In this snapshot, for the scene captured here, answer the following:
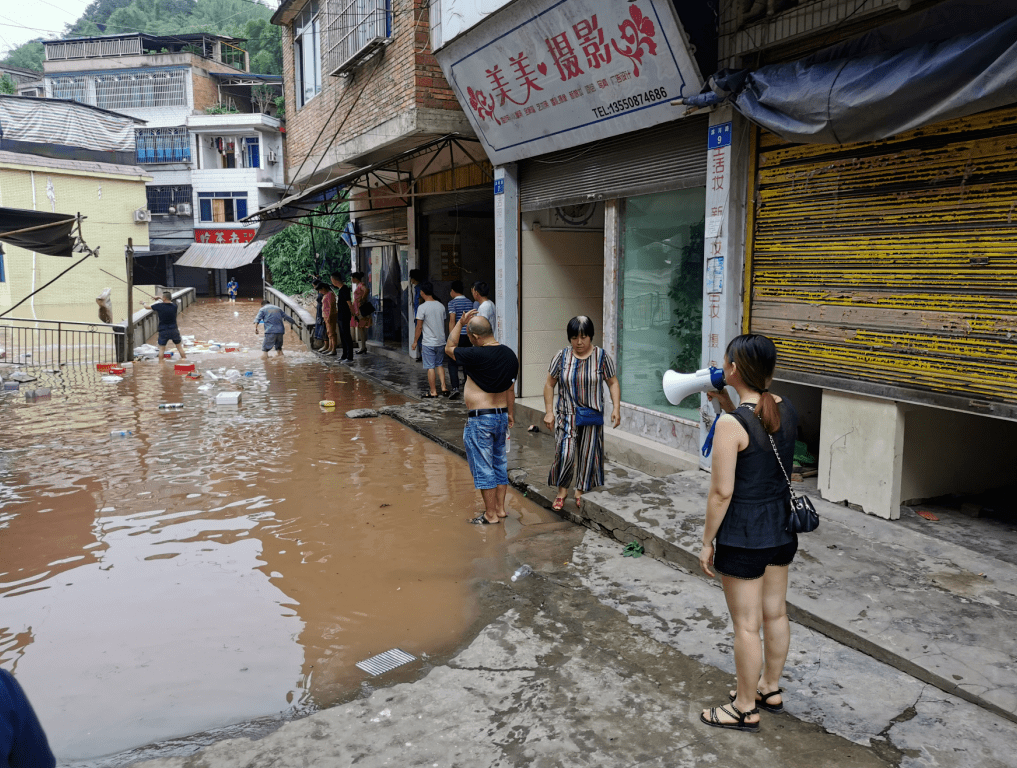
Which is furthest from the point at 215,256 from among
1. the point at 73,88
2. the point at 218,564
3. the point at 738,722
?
the point at 738,722

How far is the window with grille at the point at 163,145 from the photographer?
4141 centimetres

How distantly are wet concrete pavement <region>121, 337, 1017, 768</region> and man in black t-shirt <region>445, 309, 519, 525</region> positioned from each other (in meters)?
0.99

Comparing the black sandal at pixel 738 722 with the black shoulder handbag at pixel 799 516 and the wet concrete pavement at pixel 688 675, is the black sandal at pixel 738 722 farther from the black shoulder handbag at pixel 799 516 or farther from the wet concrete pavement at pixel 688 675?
the black shoulder handbag at pixel 799 516

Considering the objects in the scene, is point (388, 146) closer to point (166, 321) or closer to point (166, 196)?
point (166, 321)

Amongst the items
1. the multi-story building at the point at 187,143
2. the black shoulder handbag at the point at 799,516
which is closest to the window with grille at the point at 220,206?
the multi-story building at the point at 187,143

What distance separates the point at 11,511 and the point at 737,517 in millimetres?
6502

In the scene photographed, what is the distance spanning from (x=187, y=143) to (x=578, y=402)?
138 ft

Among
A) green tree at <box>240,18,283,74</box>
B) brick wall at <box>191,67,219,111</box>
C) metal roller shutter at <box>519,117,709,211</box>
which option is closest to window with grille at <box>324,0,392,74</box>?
metal roller shutter at <box>519,117,709,211</box>

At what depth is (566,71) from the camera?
7.92 metres

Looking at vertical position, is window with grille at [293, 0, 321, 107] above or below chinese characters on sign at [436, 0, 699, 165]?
above

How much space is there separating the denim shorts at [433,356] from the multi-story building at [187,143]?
1182 inches

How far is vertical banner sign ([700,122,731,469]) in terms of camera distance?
20.8ft

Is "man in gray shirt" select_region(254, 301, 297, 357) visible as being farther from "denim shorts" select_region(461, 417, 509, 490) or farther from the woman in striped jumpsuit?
the woman in striped jumpsuit

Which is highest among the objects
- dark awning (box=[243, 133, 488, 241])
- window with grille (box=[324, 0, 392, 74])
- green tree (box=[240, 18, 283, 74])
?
green tree (box=[240, 18, 283, 74])
